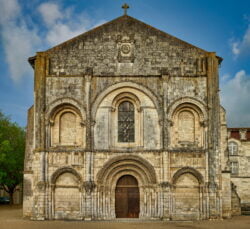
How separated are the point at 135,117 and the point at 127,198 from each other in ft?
16.1

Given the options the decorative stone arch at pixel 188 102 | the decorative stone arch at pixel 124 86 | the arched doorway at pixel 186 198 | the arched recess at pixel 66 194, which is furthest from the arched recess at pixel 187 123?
the arched recess at pixel 66 194

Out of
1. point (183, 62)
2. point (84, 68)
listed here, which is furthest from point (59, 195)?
point (183, 62)

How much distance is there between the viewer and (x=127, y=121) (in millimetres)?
23953

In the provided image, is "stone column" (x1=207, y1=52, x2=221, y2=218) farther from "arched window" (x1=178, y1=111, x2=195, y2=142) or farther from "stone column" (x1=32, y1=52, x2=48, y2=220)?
"stone column" (x1=32, y1=52, x2=48, y2=220)

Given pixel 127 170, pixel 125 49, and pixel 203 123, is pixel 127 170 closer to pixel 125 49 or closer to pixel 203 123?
pixel 203 123

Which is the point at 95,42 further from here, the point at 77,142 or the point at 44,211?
the point at 44,211

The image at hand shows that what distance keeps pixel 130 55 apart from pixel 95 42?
7.71 ft

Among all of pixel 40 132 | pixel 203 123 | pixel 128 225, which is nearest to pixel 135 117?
pixel 203 123

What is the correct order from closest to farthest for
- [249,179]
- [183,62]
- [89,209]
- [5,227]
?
[5,227] < [89,209] < [183,62] < [249,179]

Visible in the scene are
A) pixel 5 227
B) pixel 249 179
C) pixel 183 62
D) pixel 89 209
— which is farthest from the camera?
pixel 249 179

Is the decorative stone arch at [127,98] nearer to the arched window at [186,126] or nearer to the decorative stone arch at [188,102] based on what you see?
the decorative stone arch at [188,102]

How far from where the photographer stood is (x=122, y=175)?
23.5 m

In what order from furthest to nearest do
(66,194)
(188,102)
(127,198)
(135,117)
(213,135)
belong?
(135,117) → (188,102) → (127,198) → (213,135) → (66,194)

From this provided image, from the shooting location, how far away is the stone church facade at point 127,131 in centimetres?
2294
